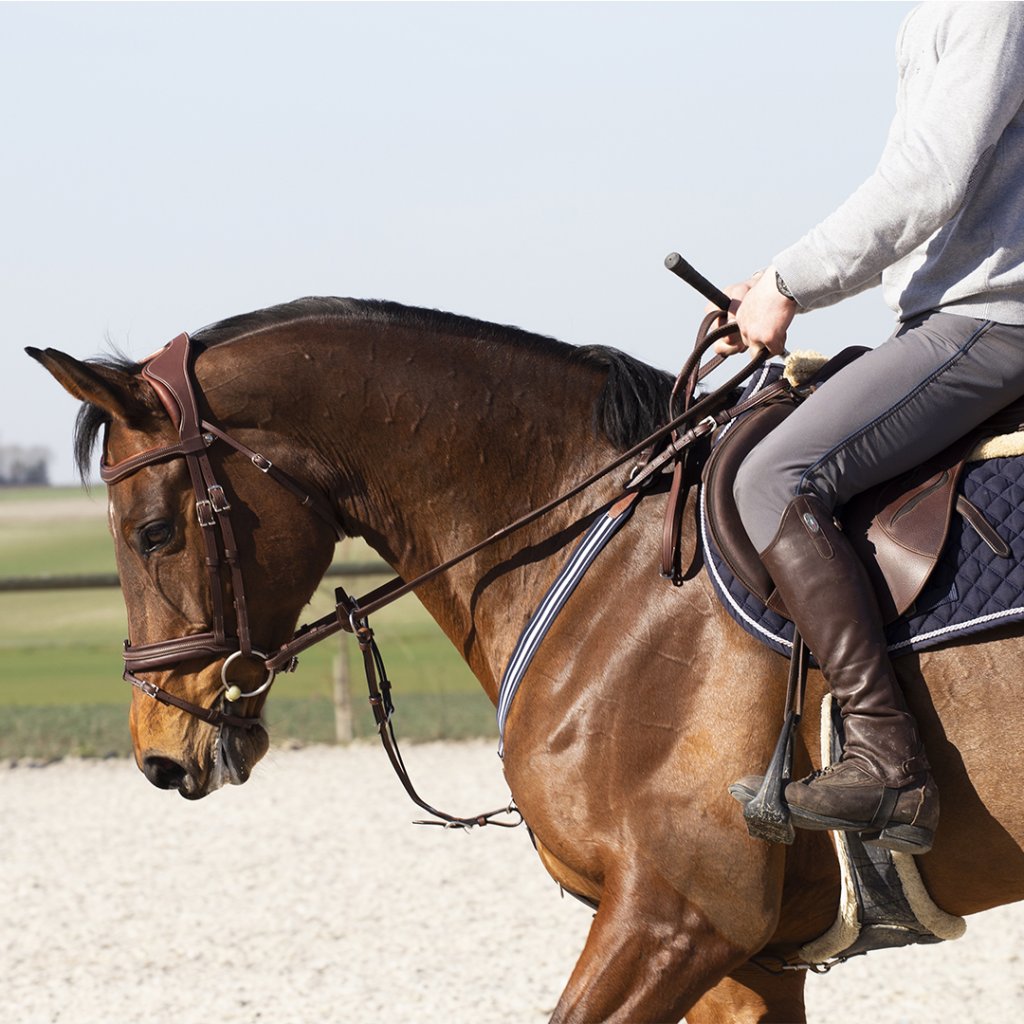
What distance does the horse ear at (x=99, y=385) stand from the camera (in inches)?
116

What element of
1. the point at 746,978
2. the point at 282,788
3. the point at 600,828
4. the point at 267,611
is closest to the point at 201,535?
the point at 267,611

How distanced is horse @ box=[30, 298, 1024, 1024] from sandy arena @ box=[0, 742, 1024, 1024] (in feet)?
3.61

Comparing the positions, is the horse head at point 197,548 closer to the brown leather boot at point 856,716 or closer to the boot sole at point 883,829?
the brown leather boot at point 856,716

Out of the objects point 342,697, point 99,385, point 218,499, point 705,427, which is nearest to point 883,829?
point 705,427

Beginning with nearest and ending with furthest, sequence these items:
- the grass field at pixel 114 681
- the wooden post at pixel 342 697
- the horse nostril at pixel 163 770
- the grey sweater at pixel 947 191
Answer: the grey sweater at pixel 947 191, the horse nostril at pixel 163 770, the wooden post at pixel 342 697, the grass field at pixel 114 681

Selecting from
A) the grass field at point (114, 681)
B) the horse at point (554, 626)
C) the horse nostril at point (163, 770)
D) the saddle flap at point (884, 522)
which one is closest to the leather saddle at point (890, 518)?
the saddle flap at point (884, 522)

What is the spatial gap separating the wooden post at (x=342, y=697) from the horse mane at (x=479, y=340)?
23.8ft

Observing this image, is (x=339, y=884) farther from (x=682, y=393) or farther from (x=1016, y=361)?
(x=1016, y=361)

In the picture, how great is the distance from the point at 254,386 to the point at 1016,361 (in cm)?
171

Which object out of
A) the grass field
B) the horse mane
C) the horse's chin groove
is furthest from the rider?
the grass field

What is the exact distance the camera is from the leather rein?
2953 mm

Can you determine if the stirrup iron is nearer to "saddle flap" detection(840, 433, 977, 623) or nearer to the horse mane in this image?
"saddle flap" detection(840, 433, 977, 623)

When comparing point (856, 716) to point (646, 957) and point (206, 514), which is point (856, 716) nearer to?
point (646, 957)

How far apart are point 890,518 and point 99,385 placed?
1.80 metres
